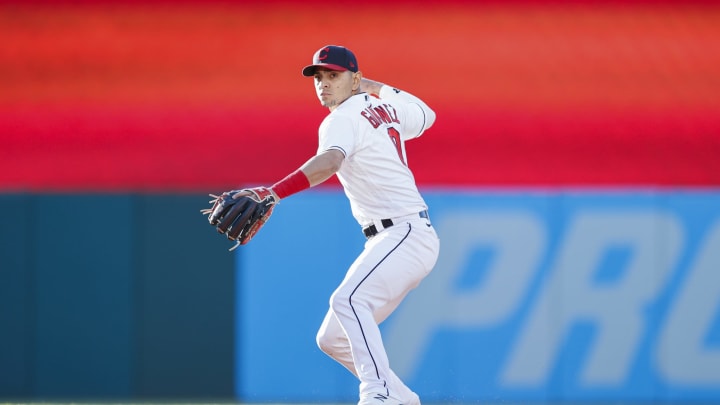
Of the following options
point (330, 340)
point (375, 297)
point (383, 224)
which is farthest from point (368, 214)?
point (330, 340)

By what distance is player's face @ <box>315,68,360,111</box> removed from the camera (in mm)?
4199

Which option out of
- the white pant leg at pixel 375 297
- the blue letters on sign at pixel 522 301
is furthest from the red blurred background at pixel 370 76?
the white pant leg at pixel 375 297

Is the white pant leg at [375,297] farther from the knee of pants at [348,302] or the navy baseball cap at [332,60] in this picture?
the navy baseball cap at [332,60]

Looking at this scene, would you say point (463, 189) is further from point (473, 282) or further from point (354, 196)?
point (354, 196)

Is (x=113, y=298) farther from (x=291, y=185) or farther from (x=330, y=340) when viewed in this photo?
(x=291, y=185)

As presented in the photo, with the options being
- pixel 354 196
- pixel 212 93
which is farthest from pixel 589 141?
pixel 354 196

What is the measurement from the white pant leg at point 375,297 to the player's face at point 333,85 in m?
0.58

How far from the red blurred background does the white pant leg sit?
3466 millimetres

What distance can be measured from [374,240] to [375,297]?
0.26 m

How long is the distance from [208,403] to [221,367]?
34 cm

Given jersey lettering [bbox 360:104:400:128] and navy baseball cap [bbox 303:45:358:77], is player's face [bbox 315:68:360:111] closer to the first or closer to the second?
navy baseball cap [bbox 303:45:358:77]

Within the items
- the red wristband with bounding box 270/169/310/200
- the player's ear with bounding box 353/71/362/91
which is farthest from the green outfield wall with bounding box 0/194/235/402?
the red wristband with bounding box 270/169/310/200

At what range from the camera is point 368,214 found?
417 centimetres

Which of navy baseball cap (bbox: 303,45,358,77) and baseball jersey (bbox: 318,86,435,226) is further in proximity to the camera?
navy baseball cap (bbox: 303,45,358,77)
